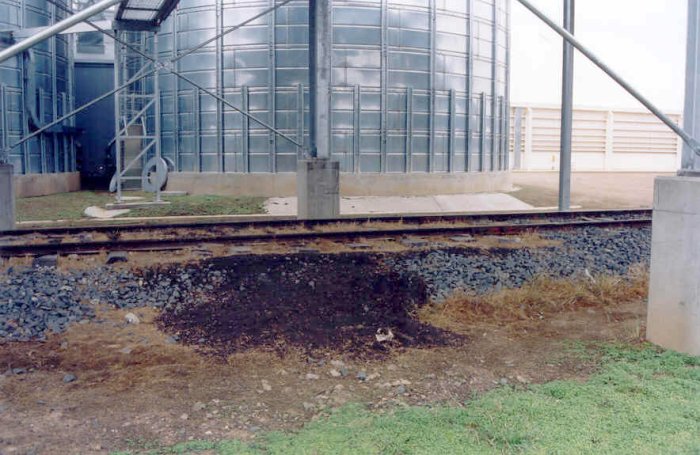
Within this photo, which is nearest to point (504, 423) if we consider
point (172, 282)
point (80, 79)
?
point (172, 282)

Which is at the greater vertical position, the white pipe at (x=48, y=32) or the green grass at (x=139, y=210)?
the white pipe at (x=48, y=32)

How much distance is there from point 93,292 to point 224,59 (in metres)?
Result: 17.5

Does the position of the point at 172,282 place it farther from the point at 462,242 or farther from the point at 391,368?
the point at 462,242

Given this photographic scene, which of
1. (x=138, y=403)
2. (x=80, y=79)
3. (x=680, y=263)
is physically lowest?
(x=138, y=403)

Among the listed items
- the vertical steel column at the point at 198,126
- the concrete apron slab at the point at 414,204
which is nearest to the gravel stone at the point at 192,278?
the concrete apron slab at the point at 414,204

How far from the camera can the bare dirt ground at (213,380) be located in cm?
488

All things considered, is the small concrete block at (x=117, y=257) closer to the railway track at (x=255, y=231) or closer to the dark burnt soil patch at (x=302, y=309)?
the railway track at (x=255, y=231)

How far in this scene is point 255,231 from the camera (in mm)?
13875

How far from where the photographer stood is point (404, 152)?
81.3 ft

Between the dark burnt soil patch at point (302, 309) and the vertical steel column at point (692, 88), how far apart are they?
2.80m

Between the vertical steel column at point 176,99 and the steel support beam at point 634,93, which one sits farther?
the vertical steel column at point 176,99

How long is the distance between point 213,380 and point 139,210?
1492 centimetres

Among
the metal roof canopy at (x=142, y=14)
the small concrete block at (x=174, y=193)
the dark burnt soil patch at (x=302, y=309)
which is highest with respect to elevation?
the metal roof canopy at (x=142, y=14)

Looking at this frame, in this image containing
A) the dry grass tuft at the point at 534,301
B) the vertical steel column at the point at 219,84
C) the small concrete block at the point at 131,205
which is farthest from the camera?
the vertical steel column at the point at 219,84
